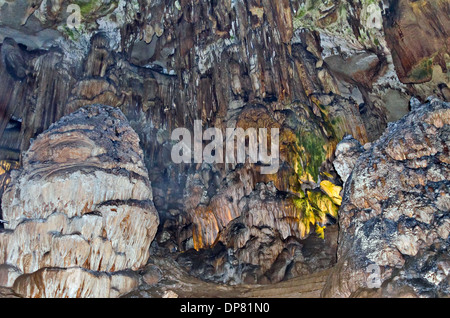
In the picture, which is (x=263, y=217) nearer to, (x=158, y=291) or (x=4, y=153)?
(x=158, y=291)

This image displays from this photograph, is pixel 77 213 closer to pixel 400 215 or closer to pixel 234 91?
pixel 400 215

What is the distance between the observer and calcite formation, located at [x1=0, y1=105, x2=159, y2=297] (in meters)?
7.81

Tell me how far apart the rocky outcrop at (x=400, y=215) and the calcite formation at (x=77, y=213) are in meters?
4.44

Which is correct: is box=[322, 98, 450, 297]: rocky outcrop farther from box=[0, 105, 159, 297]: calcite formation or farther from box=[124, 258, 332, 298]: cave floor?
box=[0, 105, 159, 297]: calcite formation

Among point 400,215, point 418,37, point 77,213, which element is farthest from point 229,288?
point 418,37

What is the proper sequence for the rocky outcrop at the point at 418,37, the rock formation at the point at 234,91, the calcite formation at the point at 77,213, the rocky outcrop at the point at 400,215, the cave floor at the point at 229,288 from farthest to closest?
the rock formation at the point at 234,91 < the rocky outcrop at the point at 418,37 < the cave floor at the point at 229,288 < the calcite formation at the point at 77,213 < the rocky outcrop at the point at 400,215

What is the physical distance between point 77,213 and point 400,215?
656 centimetres

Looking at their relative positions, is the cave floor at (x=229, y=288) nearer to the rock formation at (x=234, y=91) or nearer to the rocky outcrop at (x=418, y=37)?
the rock formation at (x=234, y=91)

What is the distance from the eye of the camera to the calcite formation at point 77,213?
7.81 metres

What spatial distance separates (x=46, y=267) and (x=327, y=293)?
17.9 ft

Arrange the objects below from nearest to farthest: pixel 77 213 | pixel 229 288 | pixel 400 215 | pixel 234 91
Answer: pixel 400 215, pixel 77 213, pixel 229 288, pixel 234 91

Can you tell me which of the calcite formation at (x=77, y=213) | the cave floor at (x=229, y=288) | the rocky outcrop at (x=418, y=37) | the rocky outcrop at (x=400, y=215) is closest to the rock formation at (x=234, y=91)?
the rocky outcrop at (x=418, y=37)

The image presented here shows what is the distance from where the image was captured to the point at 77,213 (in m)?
8.46

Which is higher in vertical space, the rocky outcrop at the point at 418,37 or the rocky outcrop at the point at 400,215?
the rocky outcrop at the point at 418,37
